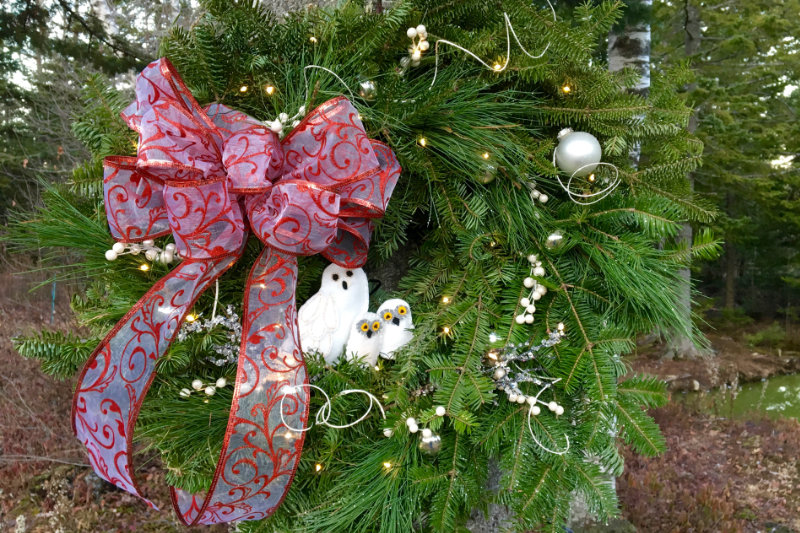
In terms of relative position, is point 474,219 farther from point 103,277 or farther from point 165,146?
point 103,277

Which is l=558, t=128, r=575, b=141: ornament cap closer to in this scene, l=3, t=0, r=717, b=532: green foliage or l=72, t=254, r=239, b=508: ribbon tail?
l=3, t=0, r=717, b=532: green foliage

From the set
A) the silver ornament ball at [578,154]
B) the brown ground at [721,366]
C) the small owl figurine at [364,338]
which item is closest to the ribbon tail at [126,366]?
the small owl figurine at [364,338]

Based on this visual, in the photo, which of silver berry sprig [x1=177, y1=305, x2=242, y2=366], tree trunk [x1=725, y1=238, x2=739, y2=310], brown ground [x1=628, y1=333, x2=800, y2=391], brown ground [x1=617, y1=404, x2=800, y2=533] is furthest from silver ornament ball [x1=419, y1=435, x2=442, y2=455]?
tree trunk [x1=725, y1=238, x2=739, y2=310]

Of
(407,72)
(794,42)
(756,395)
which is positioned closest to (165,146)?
(407,72)

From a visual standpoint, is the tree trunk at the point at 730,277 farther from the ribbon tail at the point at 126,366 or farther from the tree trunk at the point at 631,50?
the ribbon tail at the point at 126,366

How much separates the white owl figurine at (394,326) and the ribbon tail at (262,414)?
0.57 ft

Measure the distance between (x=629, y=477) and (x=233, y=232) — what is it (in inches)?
148

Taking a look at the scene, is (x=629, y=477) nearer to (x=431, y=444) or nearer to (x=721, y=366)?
(x=431, y=444)

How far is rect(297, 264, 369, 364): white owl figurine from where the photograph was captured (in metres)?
1.00

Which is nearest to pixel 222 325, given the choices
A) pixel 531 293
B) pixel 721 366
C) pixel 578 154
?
pixel 531 293

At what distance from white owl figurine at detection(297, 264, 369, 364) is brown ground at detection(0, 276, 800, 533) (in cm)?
269

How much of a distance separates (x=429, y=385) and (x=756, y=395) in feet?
26.0

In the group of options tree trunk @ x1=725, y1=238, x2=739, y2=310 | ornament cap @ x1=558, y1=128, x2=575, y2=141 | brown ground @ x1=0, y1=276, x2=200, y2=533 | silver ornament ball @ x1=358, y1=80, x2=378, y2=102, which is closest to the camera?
silver ornament ball @ x1=358, y1=80, x2=378, y2=102

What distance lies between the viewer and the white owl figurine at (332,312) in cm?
100
